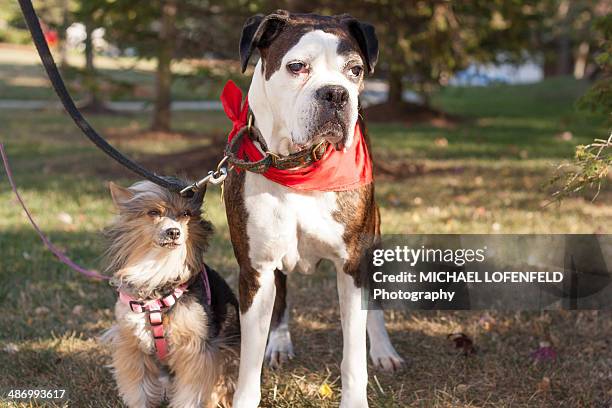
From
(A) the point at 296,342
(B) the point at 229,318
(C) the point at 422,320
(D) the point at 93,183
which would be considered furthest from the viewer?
(D) the point at 93,183

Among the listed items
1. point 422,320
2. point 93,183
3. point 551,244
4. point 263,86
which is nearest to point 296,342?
point 422,320

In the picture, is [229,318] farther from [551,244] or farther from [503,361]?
[551,244]

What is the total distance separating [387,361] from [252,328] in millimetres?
1089

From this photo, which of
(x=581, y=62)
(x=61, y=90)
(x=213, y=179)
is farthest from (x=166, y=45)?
(x=581, y=62)

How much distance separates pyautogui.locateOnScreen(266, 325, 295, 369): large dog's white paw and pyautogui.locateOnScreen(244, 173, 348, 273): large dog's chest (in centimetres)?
110

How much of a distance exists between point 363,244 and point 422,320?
63.4 inches

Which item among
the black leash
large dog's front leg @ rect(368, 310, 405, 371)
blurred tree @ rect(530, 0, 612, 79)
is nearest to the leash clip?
the black leash

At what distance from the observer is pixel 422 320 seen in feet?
16.0

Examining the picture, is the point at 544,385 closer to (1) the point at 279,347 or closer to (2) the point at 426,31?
(1) the point at 279,347

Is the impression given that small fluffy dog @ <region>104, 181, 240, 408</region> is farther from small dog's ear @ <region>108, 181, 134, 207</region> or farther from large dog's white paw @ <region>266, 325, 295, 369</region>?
large dog's white paw @ <region>266, 325, 295, 369</region>

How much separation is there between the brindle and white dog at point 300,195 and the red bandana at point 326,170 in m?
0.04

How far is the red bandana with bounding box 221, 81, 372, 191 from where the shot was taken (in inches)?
127

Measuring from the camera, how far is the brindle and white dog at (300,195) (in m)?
3.00

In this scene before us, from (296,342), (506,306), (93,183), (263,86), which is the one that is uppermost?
(93,183)
